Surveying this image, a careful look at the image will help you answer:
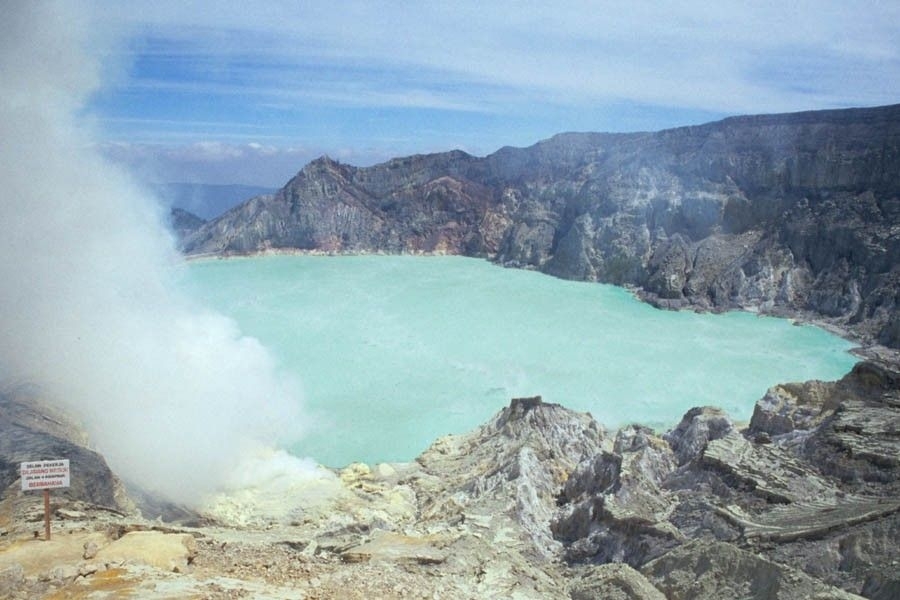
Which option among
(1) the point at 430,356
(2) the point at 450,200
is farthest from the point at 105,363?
(2) the point at 450,200

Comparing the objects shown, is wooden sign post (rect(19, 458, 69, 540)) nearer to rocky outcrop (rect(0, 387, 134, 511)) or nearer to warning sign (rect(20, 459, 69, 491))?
warning sign (rect(20, 459, 69, 491))

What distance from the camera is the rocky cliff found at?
135ft

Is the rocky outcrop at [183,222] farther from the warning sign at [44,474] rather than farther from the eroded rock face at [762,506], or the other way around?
the warning sign at [44,474]

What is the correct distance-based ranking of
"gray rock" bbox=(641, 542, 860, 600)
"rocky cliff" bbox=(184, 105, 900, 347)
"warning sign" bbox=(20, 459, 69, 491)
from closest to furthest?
"gray rock" bbox=(641, 542, 860, 600) < "warning sign" bbox=(20, 459, 69, 491) < "rocky cliff" bbox=(184, 105, 900, 347)

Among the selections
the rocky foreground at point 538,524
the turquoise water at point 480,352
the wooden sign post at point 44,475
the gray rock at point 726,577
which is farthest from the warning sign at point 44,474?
the turquoise water at point 480,352

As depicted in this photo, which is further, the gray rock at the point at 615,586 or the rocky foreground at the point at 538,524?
the gray rock at the point at 615,586

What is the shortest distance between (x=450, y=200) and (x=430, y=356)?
36.6 meters

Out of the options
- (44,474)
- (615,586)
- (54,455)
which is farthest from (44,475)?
(615,586)

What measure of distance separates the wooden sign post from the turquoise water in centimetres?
1074

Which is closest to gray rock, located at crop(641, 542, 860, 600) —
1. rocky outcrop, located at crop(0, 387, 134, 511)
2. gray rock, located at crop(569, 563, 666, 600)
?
gray rock, located at crop(569, 563, 666, 600)

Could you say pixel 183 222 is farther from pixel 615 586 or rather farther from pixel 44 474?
pixel 615 586

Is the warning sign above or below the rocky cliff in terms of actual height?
below

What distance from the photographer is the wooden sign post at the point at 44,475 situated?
866 cm

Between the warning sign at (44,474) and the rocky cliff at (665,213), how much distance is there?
3576cm
